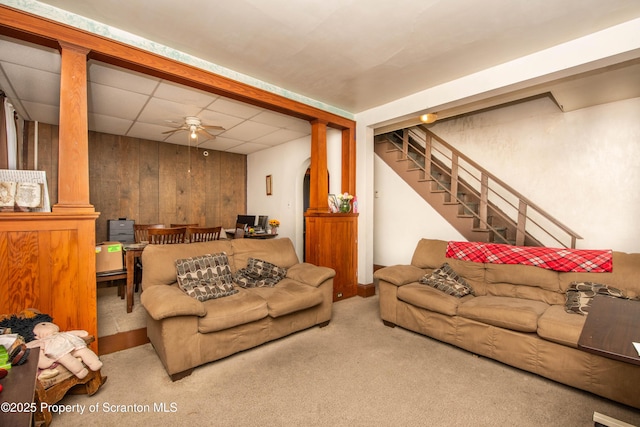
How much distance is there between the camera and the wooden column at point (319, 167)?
158 inches

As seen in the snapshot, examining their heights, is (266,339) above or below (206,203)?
below

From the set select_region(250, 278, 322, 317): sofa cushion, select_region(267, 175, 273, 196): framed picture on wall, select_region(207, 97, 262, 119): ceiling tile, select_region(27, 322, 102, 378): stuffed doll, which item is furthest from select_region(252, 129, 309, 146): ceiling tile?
select_region(27, 322, 102, 378): stuffed doll

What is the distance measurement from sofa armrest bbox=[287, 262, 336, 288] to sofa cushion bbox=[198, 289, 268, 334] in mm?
609

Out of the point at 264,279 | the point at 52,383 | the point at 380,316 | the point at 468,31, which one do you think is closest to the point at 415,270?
the point at 380,316

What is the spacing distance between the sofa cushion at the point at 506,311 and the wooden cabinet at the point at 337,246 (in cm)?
172

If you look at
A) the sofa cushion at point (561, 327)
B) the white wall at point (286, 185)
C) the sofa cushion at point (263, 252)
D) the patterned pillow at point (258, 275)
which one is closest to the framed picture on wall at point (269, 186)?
the white wall at point (286, 185)

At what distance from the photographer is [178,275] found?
273cm

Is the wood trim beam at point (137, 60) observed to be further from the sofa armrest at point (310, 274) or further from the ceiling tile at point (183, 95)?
the sofa armrest at point (310, 274)

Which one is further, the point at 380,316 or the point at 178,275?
the point at 380,316

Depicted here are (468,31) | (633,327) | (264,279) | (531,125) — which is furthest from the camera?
(531,125)

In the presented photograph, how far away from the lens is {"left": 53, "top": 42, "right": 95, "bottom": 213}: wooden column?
2.20 meters

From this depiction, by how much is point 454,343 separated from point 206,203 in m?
5.25

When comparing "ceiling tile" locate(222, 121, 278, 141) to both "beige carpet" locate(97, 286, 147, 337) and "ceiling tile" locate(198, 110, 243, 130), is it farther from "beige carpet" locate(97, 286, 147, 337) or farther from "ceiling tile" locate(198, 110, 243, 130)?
"beige carpet" locate(97, 286, 147, 337)

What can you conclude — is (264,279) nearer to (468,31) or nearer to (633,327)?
(633,327)
